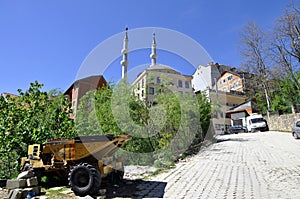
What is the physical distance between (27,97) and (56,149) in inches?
196

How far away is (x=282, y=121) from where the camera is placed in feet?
81.8

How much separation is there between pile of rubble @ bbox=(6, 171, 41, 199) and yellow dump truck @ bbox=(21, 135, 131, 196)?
46 cm

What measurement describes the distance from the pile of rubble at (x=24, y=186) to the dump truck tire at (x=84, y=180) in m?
1.05

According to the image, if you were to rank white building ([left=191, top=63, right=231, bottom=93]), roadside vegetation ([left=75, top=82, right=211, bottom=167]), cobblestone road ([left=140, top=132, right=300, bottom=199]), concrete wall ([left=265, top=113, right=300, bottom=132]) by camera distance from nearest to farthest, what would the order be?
cobblestone road ([left=140, top=132, right=300, bottom=199]), roadside vegetation ([left=75, top=82, right=211, bottom=167]), concrete wall ([left=265, top=113, right=300, bottom=132]), white building ([left=191, top=63, right=231, bottom=93])

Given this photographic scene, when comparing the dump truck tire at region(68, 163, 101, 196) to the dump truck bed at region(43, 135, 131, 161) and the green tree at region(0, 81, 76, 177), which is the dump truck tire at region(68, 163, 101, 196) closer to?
the dump truck bed at region(43, 135, 131, 161)

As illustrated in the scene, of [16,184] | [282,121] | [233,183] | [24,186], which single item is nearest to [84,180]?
[24,186]

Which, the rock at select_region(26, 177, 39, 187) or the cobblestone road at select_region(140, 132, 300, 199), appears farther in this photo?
the rock at select_region(26, 177, 39, 187)

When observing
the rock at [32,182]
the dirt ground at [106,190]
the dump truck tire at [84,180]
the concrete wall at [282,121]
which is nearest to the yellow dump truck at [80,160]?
the dump truck tire at [84,180]

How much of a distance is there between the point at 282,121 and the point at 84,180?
2619 centimetres

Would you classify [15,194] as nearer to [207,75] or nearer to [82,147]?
[82,147]

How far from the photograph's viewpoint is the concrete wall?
22489mm

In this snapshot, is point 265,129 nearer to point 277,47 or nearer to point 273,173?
point 277,47

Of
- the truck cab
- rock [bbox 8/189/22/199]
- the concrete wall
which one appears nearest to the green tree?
rock [bbox 8/189/22/199]

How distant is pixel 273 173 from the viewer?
6.39 m
